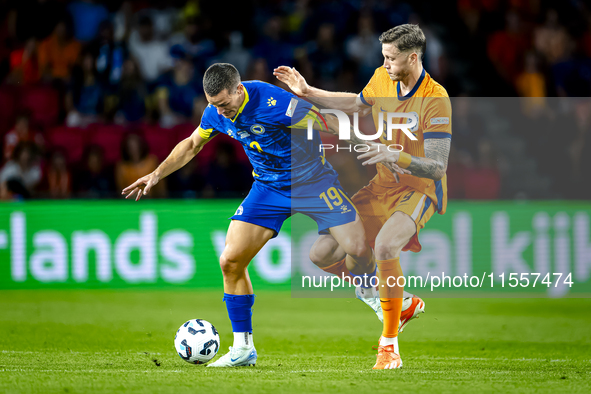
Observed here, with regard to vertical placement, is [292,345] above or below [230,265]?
below

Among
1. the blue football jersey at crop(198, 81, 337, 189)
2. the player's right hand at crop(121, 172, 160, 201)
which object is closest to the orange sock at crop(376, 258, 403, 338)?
the blue football jersey at crop(198, 81, 337, 189)

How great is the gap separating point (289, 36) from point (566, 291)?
603 centimetres

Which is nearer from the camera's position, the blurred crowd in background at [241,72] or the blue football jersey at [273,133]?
the blue football jersey at [273,133]

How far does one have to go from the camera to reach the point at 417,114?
5.51 m

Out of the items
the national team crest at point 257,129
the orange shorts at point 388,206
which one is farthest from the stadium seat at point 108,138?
the orange shorts at point 388,206

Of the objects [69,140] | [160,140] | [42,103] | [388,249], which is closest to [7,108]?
[42,103]

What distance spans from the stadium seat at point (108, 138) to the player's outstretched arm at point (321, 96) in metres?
5.40

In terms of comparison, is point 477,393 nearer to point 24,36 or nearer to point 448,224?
point 448,224

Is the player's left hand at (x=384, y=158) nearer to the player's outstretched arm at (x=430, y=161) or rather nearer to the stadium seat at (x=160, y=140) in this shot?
the player's outstretched arm at (x=430, y=161)

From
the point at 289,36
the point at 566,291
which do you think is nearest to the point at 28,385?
the point at 566,291

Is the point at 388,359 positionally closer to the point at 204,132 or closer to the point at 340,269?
the point at 340,269

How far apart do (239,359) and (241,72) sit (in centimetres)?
717

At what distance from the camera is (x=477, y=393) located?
4.27 meters

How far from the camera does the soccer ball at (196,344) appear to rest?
5.24m
